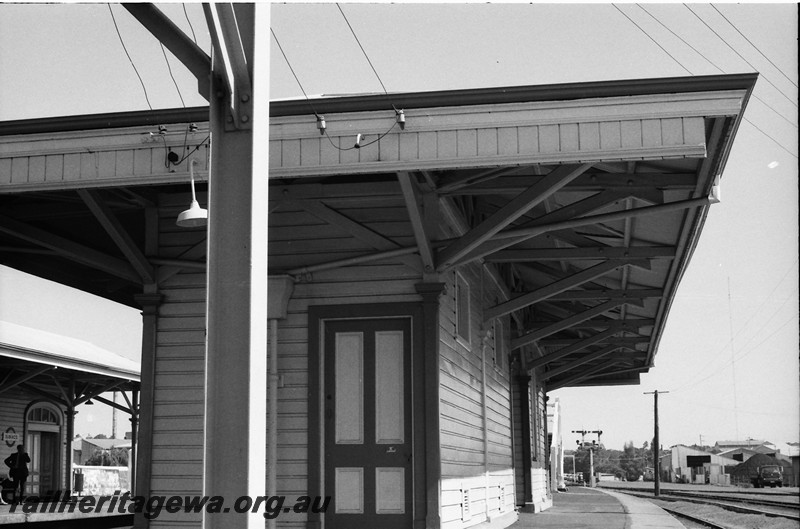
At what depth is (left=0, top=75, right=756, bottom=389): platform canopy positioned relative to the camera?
7195 millimetres

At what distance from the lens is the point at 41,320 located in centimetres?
3450

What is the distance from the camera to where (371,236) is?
929 centimetres

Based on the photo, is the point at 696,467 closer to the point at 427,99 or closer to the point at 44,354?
the point at 44,354

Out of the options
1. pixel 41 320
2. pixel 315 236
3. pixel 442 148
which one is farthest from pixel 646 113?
pixel 41 320

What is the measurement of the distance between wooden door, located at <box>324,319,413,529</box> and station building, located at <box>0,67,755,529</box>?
0.06 ft

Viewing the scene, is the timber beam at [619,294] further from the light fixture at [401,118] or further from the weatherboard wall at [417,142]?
the light fixture at [401,118]

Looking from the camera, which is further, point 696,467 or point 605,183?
point 696,467

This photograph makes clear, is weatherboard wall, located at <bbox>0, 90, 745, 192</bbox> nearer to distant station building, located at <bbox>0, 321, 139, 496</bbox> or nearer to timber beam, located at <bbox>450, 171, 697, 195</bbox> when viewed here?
timber beam, located at <bbox>450, 171, 697, 195</bbox>

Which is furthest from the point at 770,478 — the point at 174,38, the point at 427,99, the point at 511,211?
the point at 174,38

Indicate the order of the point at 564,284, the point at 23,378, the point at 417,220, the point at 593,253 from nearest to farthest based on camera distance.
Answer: the point at 417,220
the point at 593,253
the point at 564,284
the point at 23,378

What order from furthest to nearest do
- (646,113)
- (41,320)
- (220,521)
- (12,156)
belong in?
(41,320) → (12,156) → (646,113) → (220,521)

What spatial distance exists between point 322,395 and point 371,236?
5.36ft

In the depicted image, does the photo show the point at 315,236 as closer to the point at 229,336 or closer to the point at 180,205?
the point at 180,205

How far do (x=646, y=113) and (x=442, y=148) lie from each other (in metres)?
1.57
